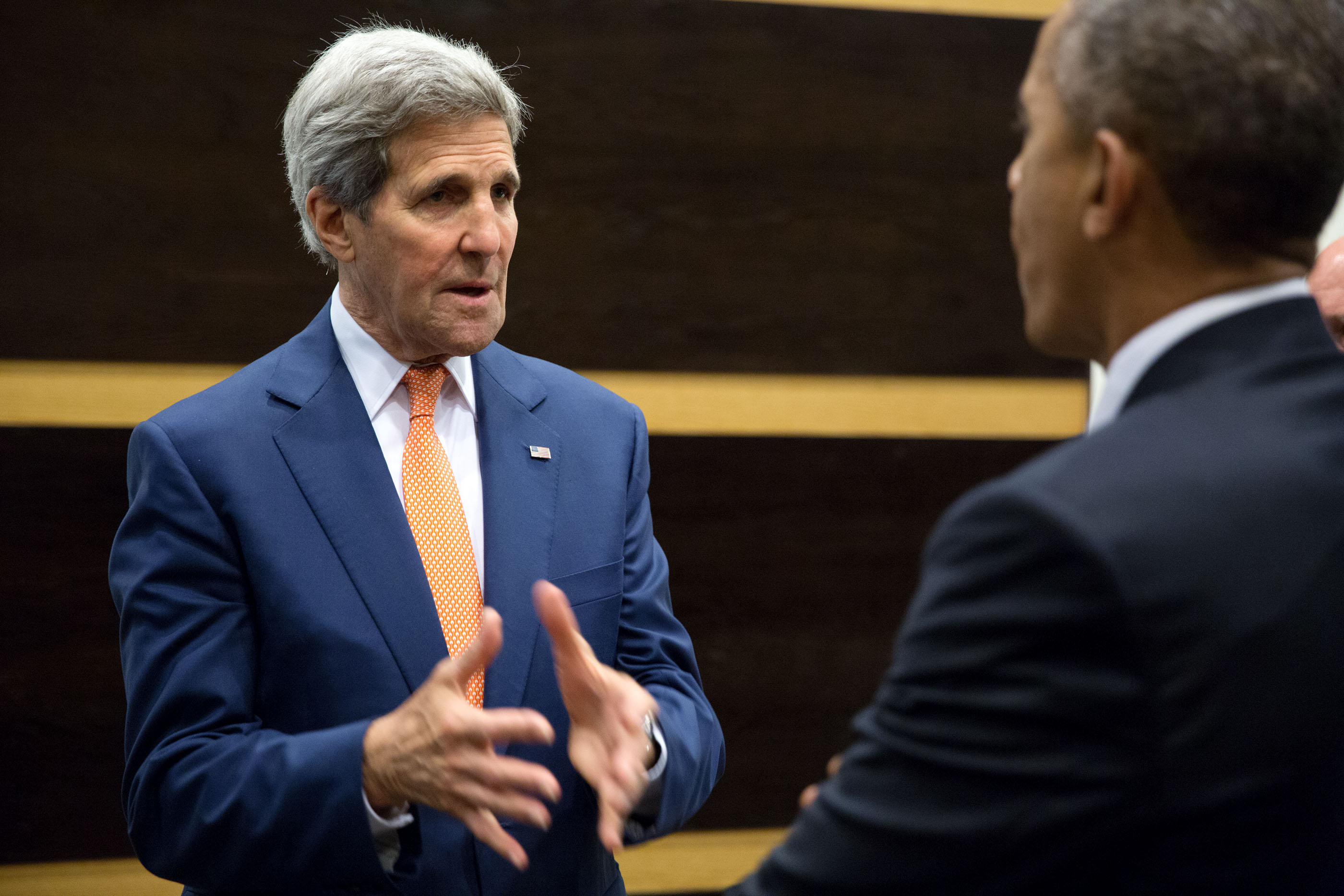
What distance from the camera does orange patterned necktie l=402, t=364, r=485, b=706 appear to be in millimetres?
1518

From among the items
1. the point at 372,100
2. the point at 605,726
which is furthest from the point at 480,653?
the point at 372,100

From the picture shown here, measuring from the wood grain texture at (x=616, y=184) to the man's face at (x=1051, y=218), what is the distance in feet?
5.24

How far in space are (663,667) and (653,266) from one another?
112cm

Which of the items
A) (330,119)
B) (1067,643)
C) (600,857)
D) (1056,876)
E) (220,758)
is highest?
(330,119)

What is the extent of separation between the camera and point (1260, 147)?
2.66 ft

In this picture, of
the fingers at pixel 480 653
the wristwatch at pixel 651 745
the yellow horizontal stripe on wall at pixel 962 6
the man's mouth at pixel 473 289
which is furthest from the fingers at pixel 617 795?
the yellow horizontal stripe on wall at pixel 962 6

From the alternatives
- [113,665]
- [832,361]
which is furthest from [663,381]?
[113,665]

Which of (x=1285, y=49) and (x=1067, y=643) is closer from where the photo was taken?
(x=1067, y=643)

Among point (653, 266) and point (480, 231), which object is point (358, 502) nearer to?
point (480, 231)

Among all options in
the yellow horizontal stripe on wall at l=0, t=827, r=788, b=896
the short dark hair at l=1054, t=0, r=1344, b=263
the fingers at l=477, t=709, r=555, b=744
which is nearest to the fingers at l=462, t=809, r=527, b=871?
the fingers at l=477, t=709, r=555, b=744

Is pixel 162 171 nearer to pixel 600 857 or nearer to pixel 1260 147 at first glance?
pixel 600 857

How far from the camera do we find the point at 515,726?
1213 mm

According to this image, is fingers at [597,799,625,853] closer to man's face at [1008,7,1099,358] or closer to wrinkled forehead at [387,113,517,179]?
man's face at [1008,7,1099,358]

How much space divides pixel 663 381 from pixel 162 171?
1.08 metres
